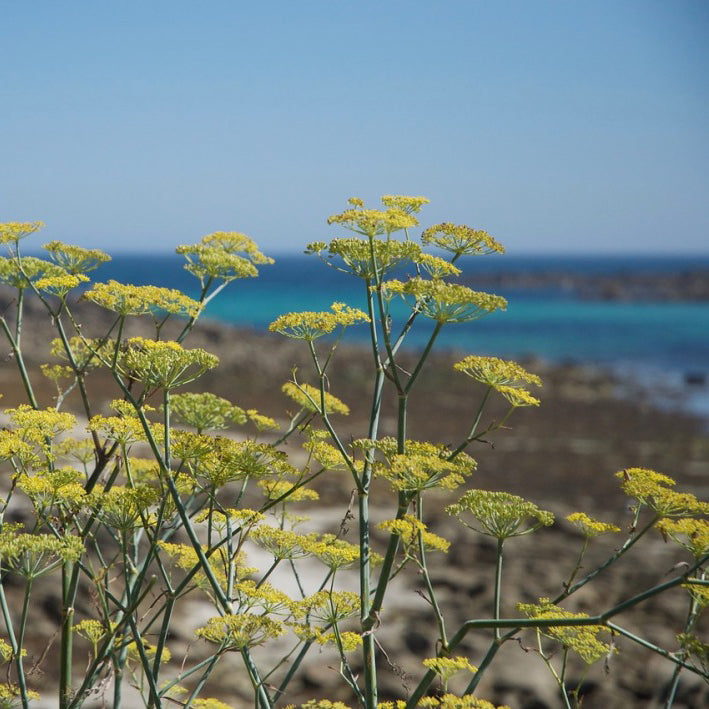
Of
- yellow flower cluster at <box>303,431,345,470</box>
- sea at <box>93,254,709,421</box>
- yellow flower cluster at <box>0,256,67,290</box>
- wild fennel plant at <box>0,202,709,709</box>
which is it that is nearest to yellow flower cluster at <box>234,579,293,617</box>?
wild fennel plant at <box>0,202,709,709</box>

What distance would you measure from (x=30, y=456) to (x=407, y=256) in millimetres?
1601

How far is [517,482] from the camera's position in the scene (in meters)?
18.8

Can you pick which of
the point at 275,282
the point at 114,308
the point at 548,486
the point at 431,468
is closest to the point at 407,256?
the point at 431,468

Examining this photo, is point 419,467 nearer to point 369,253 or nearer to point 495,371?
point 495,371

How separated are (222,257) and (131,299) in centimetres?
77

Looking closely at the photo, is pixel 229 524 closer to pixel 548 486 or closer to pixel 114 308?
pixel 114 308

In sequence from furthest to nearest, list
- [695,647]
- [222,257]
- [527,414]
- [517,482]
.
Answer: [527,414], [517,482], [222,257], [695,647]

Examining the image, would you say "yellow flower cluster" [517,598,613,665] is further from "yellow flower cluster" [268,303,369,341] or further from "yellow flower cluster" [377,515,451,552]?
"yellow flower cluster" [268,303,369,341]

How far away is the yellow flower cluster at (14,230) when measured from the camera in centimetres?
356

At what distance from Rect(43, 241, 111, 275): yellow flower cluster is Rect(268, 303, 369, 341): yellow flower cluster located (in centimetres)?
115

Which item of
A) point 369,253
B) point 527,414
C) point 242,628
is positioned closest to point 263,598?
point 242,628

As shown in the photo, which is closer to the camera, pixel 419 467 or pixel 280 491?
pixel 419 467

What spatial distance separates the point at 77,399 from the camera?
2252cm

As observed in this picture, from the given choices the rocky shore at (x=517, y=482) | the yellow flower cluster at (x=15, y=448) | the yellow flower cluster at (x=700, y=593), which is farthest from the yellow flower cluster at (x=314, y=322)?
the yellow flower cluster at (x=700, y=593)
